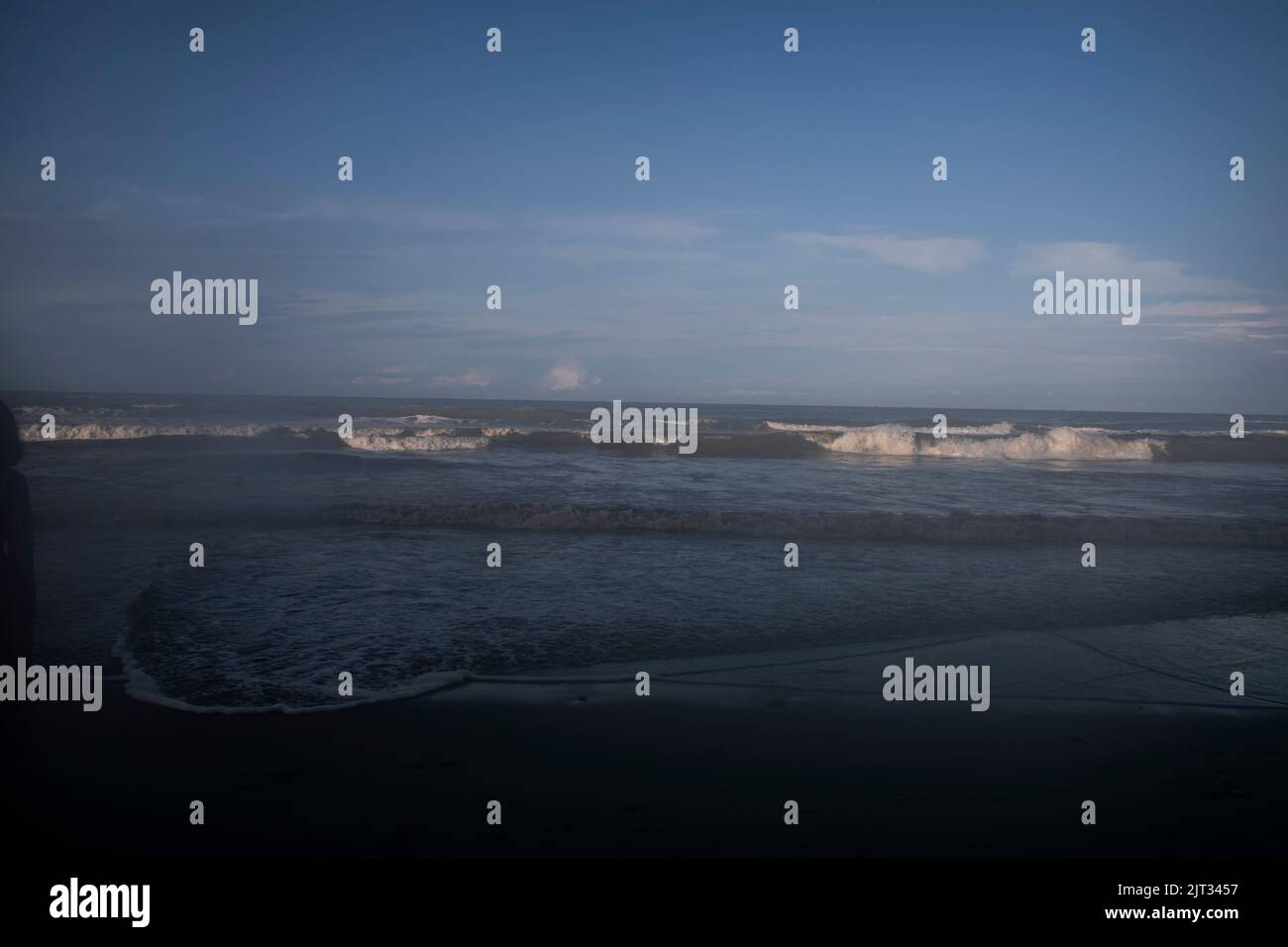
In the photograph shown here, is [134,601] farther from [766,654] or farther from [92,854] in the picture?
[766,654]

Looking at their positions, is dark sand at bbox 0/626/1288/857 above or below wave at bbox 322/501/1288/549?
below

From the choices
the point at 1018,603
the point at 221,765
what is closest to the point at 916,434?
the point at 1018,603

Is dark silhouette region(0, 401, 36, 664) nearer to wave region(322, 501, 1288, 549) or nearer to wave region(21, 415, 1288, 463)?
wave region(322, 501, 1288, 549)

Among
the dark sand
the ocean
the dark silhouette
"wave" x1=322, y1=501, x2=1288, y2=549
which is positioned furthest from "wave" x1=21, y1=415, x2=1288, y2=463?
the dark silhouette

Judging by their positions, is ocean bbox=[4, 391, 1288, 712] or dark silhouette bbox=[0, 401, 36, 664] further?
ocean bbox=[4, 391, 1288, 712]

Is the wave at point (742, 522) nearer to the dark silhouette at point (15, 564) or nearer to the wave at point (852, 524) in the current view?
the wave at point (852, 524)

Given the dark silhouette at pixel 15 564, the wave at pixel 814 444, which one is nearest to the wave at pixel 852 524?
the dark silhouette at pixel 15 564
